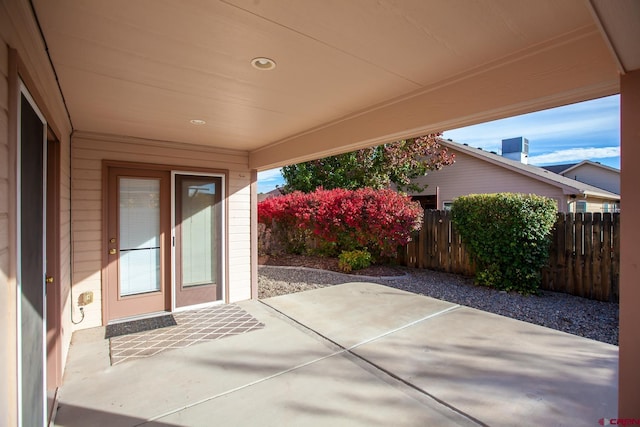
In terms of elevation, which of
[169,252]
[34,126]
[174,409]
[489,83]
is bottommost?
[174,409]

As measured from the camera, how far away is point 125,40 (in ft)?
5.77

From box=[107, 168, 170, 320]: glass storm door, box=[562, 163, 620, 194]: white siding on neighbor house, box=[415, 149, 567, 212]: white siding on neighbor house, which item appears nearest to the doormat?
box=[107, 168, 170, 320]: glass storm door

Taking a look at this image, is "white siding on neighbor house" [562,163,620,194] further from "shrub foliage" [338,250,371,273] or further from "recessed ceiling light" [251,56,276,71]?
"recessed ceiling light" [251,56,276,71]

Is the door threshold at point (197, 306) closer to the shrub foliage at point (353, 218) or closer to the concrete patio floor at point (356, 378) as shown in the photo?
the concrete patio floor at point (356, 378)

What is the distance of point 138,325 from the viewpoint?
3883mm

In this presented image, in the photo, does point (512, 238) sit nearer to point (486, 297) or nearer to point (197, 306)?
point (486, 297)

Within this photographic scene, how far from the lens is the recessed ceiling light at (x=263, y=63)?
1985mm

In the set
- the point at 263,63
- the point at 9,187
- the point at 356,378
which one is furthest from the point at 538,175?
the point at 9,187

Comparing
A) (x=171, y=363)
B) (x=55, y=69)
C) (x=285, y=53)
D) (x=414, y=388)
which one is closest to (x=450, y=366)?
(x=414, y=388)

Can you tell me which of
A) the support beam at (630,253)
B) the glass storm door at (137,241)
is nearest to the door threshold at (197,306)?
the glass storm door at (137,241)

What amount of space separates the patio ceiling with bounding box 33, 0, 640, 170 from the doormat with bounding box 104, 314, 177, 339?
2418 mm

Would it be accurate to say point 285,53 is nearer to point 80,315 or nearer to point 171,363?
point 171,363

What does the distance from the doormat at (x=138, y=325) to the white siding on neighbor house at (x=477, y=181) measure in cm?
983

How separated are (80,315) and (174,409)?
7.71 ft
